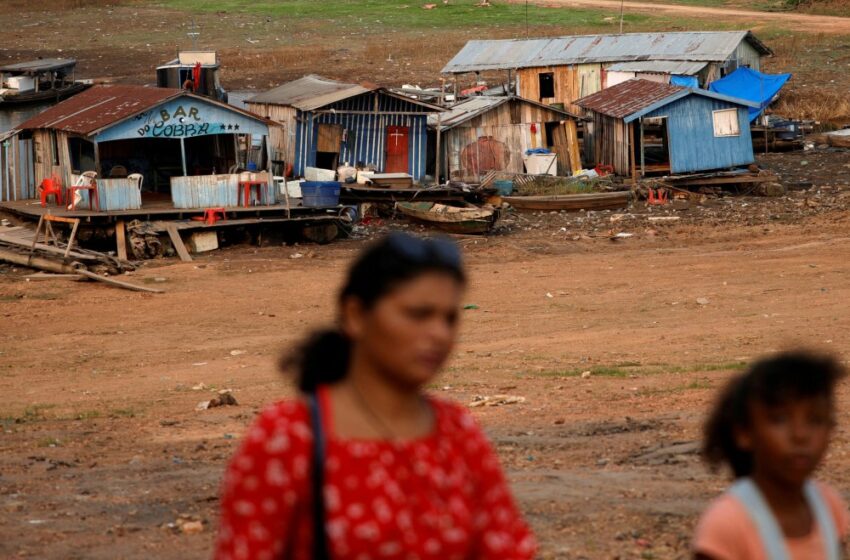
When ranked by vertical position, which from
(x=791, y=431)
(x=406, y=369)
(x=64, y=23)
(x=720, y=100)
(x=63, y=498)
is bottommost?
(x=63, y=498)

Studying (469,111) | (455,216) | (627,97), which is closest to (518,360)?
(455,216)

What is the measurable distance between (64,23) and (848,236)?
155ft

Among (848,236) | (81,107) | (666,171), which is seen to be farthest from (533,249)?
(81,107)

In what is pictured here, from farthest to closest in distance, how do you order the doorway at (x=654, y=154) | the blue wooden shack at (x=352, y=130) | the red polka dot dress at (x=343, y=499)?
the doorway at (x=654, y=154), the blue wooden shack at (x=352, y=130), the red polka dot dress at (x=343, y=499)

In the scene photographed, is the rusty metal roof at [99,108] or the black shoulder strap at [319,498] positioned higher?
the rusty metal roof at [99,108]

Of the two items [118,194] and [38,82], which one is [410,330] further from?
[38,82]

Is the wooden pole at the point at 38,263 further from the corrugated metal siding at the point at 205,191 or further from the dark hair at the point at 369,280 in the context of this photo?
the dark hair at the point at 369,280

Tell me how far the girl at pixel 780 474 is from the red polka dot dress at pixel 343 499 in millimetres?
676

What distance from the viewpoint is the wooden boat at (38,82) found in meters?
34.7

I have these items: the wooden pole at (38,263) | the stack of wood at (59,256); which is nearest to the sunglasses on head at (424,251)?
the stack of wood at (59,256)

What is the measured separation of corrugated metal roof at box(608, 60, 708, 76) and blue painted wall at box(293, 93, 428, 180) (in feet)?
28.0

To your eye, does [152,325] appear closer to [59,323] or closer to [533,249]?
[59,323]

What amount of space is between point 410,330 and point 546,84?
38.0 meters

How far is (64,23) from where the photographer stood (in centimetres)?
6284
